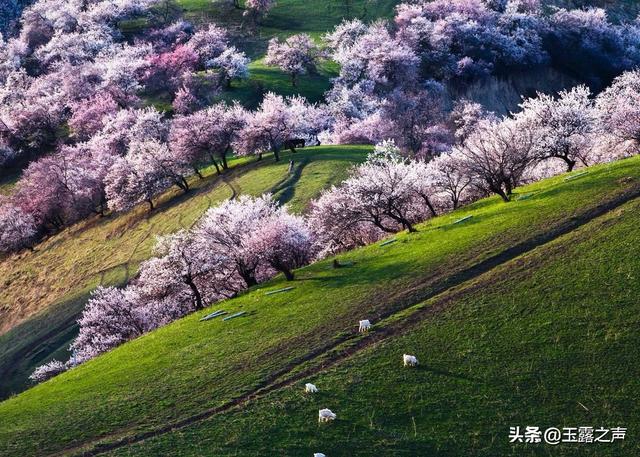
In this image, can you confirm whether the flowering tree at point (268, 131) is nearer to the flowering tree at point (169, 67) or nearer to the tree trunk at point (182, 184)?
the tree trunk at point (182, 184)

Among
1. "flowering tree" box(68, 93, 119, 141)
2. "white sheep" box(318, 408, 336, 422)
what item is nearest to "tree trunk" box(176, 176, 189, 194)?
"flowering tree" box(68, 93, 119, 141)

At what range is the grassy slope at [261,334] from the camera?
92.1 ft

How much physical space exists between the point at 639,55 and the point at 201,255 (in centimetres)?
13199

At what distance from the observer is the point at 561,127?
5634cm

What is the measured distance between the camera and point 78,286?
219ft

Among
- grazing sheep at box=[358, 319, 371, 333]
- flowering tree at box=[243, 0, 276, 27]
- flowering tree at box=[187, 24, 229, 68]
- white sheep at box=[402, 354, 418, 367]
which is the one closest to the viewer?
white sheep at box=[402, 354, 418, 367]

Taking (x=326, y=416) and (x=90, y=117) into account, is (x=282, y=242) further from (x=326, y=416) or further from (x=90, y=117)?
(x=90, y=117)

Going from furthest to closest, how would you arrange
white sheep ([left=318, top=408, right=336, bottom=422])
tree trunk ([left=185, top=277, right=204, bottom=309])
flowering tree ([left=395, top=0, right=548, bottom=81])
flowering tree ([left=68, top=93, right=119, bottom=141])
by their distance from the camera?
flowering tree ([left=395, top=0, right=548, bottom=81]) → flowering tree ([left=68, top=93, right=119, bottom=141]) → tree trunk ([left=185, top=277, right=204, bottom=309]) → white sheep ([left=318, top=408, right=336, bottom=422])

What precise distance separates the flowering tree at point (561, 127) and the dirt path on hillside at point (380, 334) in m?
16.8

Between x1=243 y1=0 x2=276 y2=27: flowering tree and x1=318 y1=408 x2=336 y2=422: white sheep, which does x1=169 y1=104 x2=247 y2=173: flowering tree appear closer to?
x1=318 y1=408 x2=336 y2=422: white sheep

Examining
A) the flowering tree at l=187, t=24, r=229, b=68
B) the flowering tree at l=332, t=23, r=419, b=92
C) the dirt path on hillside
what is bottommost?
the dirt path on hillside

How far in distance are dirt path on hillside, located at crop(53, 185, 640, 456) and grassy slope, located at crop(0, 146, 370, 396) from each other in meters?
32.5

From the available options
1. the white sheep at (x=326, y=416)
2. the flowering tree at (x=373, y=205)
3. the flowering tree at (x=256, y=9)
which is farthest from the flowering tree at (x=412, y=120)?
the white sheep at (x=326, y=416)

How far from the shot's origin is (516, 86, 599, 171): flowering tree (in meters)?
55.8
